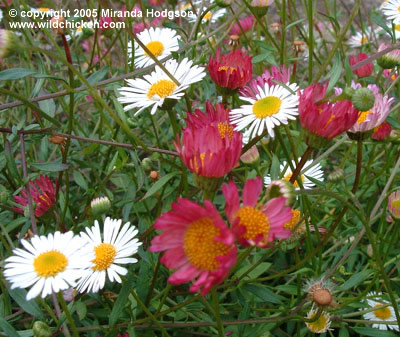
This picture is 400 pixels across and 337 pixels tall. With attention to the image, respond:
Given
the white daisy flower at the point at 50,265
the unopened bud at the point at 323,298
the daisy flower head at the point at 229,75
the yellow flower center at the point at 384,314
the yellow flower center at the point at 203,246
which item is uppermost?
the daisy flower head at the point at 229,75

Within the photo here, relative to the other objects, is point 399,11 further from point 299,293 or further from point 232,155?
point 232,155

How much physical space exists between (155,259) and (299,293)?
320 mm

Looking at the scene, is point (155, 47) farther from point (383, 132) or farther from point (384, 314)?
point (384, 314)

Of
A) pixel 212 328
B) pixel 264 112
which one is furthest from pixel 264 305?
pixel 264 112

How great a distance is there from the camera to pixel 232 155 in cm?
65

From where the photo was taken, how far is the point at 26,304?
860mm

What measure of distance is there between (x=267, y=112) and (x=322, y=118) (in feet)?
0.42

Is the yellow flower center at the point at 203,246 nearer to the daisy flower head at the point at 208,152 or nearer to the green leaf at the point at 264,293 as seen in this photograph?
the daisy flower head at the point at 208,152

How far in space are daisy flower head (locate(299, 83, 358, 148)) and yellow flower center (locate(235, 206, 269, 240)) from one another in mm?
187

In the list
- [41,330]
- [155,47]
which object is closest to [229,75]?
[155,47]

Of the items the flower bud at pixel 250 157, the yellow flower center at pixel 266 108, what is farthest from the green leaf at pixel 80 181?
the yellow flower center at pixel 266 108

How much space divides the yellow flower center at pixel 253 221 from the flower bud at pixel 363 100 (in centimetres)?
23

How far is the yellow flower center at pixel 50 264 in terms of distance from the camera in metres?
0.74

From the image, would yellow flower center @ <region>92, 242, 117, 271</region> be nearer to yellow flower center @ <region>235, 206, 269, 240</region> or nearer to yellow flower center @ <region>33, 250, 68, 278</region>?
yellow flower center @ <region>33, 250, 68, 278</region>
